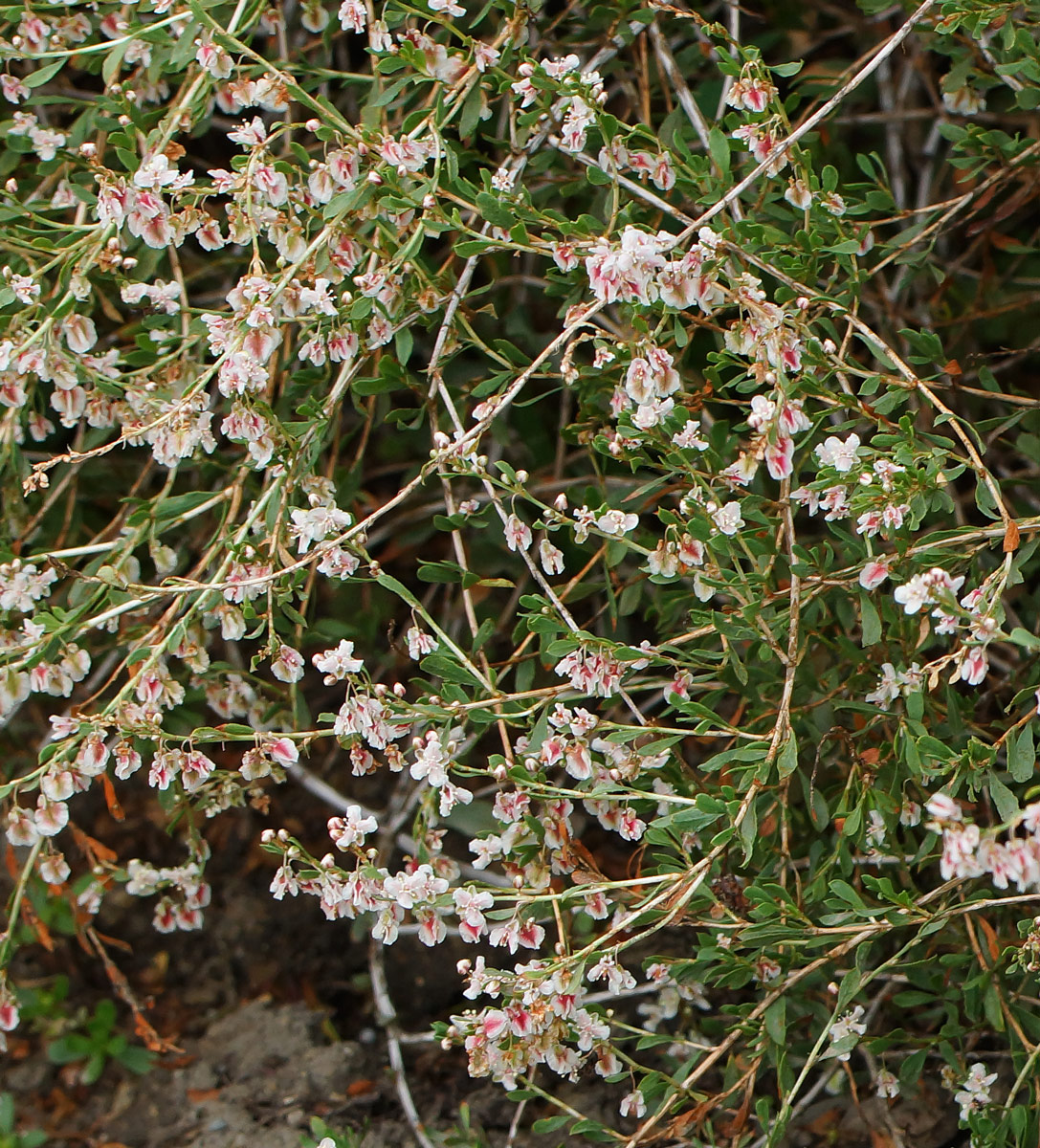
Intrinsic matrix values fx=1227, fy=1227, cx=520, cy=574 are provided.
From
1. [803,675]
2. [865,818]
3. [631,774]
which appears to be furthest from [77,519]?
[865,818]

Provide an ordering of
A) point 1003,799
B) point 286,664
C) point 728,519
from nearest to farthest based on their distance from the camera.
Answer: point 1003,799 → point 728,519 → point 286,664

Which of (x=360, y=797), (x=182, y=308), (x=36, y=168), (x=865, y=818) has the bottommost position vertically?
(x=360, y=797)

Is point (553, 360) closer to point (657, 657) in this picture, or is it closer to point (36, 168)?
point (657, 657)

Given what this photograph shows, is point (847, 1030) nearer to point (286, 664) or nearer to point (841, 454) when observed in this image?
point (841, 454)

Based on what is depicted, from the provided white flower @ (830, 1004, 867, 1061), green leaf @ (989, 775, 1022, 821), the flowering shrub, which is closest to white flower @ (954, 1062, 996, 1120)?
the flowering shrub

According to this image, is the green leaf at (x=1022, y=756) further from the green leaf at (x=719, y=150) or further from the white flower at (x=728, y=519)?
the green leaf at (x=719, y=150)

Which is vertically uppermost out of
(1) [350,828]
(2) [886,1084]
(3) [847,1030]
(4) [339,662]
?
(4) [339,662]

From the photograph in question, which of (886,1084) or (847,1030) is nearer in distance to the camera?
(847,1030)

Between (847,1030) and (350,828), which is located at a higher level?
(350,828)

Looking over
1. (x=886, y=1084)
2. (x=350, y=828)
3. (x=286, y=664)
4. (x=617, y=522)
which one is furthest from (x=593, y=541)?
(x=886, y=1084)
